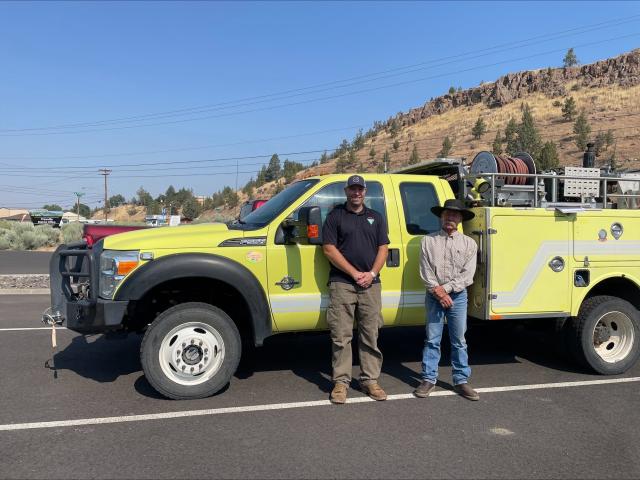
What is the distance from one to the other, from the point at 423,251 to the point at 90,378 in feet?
11.7

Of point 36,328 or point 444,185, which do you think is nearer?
point 444,185

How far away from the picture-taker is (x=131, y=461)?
11.7 feet

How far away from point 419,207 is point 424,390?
1.81 m

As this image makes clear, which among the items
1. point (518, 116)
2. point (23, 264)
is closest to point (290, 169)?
point (518, 116)

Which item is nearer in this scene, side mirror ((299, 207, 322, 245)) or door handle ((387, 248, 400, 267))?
side mirror ((299, 207, 322, 245))

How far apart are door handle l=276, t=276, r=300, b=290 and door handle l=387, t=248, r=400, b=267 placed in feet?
3.11

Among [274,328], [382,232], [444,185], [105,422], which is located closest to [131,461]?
[105,422]

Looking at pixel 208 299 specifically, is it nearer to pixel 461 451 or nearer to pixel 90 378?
pixel 90 378

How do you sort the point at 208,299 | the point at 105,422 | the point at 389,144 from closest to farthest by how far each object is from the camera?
the point at 105,422 < the point at 208,299 < the point at 389,144

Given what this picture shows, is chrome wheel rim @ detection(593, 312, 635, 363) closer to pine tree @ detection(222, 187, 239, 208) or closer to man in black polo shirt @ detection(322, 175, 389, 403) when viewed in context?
man in black polo shirt @ detection(322, 175, 389, 403)

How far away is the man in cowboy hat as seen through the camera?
4812mm

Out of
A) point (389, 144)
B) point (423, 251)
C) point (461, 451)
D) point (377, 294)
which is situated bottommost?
point (461, 451)

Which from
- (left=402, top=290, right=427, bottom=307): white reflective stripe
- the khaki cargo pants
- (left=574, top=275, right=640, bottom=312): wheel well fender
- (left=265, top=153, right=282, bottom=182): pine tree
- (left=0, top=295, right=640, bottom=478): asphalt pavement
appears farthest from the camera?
(left=265, top=153, right=282, bottom=182): pine tree

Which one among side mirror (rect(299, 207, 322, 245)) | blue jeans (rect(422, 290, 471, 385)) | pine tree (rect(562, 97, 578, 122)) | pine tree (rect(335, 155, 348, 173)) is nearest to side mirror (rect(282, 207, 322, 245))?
side mirror (rect(299, 207, 322, 245))
